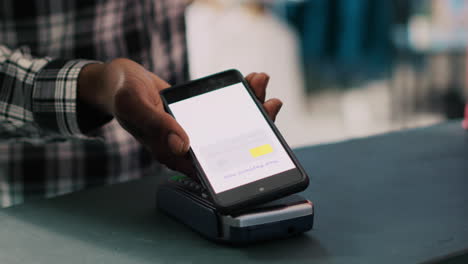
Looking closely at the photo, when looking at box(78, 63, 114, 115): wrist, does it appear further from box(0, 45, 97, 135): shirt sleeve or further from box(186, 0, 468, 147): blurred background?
box(186, 0, 468, 147): blurred background

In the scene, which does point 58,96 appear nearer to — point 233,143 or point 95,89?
point 95,89

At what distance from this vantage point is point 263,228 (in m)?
0.40

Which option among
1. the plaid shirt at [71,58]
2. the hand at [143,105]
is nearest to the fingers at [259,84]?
the hand at [143,105]

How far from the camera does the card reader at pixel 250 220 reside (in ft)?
1.30

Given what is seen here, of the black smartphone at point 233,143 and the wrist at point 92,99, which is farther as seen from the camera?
the wrist at point 92,99

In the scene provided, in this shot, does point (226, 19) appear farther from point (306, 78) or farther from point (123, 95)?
point (123, 95)

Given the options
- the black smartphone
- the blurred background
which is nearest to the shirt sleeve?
the black smartphone

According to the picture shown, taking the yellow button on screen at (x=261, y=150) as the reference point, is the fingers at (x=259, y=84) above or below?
above

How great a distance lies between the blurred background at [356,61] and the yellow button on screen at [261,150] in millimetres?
1660

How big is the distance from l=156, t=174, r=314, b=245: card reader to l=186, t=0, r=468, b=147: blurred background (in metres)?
1.71

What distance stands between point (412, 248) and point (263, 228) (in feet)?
0.36

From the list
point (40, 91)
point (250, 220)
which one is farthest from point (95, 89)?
point (250, 220)

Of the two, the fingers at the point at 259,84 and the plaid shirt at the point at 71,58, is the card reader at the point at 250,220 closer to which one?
the fingers at the point at 259,84

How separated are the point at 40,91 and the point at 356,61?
193cm
